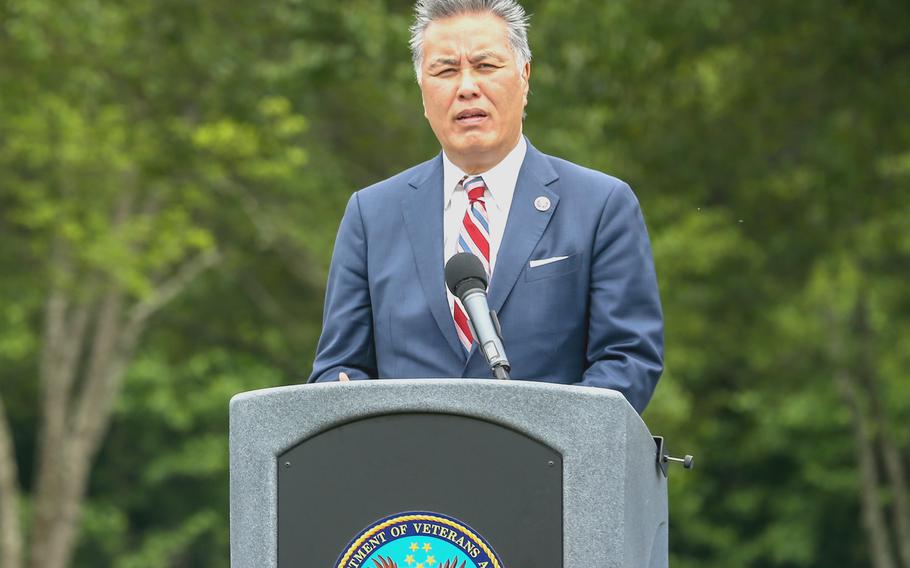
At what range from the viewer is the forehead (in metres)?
3.87

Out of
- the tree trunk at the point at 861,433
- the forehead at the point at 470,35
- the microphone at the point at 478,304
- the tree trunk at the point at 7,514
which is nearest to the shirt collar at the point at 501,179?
the forehead at the point at 470,35

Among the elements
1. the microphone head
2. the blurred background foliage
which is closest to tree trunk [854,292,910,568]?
the blurred background foliage

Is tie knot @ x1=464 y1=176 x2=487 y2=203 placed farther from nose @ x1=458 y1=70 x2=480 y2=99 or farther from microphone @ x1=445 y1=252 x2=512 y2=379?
microphone @ x1=445 y1=252 x2=512 y2=379

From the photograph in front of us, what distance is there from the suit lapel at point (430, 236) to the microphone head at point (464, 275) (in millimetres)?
207

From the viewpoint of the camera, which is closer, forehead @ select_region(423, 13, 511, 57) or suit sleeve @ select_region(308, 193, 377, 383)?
forehead @ select_region(423, 13, 511, 57)

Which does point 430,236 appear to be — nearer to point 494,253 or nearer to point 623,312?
point 494,253

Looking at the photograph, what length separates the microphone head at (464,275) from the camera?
11.9ft

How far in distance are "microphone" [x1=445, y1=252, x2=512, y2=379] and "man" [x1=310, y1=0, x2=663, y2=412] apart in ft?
0.57

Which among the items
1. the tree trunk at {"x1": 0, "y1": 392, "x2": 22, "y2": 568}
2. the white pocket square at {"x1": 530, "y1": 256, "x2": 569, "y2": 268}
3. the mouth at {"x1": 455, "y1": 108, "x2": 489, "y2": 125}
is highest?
the tree trunk at {"x1": 0, "y1": 392, "x2": 22, "y2": 568}

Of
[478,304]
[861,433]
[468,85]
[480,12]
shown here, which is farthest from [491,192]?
[861,433]

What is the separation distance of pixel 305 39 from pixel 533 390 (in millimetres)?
12439

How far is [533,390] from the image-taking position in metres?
3.34

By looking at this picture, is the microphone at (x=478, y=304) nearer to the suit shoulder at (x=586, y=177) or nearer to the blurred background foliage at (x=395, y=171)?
the suit shoulder at (x=586, y=177)

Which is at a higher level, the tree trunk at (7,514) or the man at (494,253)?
the tree trunk at (7,514)
